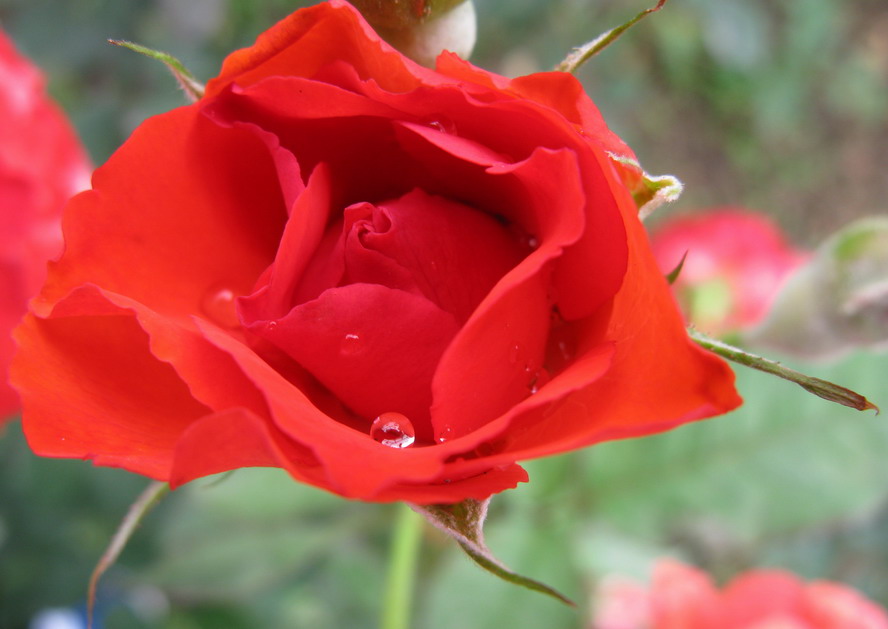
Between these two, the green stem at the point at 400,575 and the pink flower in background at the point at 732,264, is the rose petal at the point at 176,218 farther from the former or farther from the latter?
the pink flower in background at the point at 732,264

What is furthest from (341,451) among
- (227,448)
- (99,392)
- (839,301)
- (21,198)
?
(21,198)

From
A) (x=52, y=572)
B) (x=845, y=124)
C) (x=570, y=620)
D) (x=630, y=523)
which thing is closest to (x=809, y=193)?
(x=845, y=124)

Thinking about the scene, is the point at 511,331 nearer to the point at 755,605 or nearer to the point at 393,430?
the point at 393,430

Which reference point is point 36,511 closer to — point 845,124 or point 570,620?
point 570,620

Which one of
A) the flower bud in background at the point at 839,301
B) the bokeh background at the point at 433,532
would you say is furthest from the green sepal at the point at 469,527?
the bokeh background at the point at 433,532

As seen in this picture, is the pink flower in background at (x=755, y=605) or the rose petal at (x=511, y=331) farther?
the pink flower in background at (x=755, y=605)
